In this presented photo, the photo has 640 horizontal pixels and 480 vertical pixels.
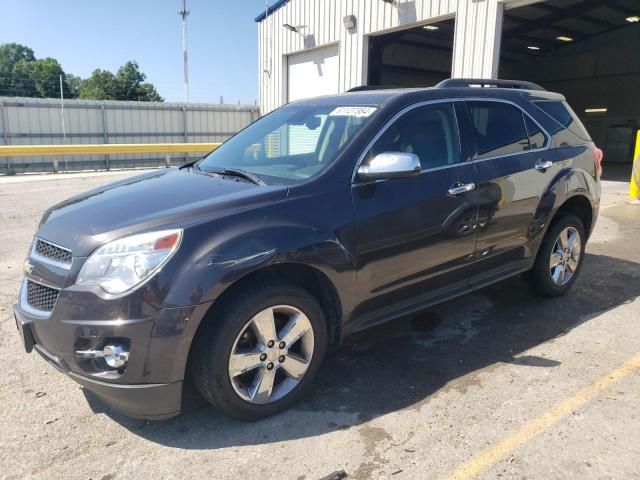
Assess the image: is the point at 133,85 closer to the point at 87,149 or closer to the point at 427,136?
the point at 87,149

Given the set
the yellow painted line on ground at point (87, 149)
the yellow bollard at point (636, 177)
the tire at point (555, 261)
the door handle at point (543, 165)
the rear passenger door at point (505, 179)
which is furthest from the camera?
the yellow painted line on ground at point (87, 149)

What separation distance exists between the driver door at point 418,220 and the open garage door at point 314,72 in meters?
11.3

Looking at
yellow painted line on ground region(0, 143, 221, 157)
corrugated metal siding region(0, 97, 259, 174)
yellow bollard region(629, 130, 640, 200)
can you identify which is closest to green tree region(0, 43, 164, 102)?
corrugated metal siding region(0, 97, 259, 174)

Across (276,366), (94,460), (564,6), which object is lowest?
(94,460)

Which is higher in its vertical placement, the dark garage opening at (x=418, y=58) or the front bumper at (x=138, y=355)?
the dark garage opening at (x=418, y=58)

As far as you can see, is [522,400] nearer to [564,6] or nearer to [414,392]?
[414,392]

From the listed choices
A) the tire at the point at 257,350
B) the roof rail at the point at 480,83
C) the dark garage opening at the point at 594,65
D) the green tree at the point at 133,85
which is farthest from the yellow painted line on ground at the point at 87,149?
the green tree at the point at 133,85

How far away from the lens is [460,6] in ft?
35.3

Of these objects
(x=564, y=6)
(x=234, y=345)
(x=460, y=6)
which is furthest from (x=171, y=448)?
(x=564, y=6)

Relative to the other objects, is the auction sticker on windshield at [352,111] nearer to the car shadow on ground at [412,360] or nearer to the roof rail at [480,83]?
the roof rail at [480,83]

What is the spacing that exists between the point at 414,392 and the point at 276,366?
0.93 m

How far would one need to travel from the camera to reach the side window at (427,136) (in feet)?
11.1

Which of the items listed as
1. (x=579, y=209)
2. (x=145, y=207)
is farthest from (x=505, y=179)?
(x=145, y=207)

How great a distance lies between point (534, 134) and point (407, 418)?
2698 millimetres
